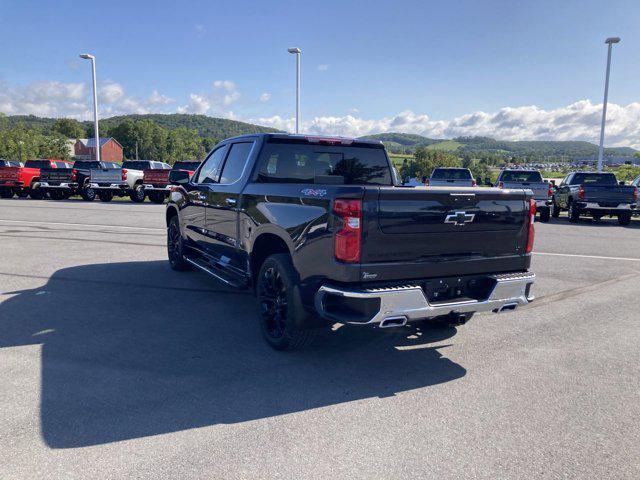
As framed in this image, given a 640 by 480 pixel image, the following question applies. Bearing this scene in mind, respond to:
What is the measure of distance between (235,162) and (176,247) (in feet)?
8.73

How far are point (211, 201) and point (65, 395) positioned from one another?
3.05m

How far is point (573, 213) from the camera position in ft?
61.3

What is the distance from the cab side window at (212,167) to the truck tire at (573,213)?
51.1ft

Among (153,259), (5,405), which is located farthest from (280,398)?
(153,259)

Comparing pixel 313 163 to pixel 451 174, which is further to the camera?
pixel 451 174

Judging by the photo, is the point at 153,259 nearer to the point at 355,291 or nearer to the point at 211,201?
the point at 211,201

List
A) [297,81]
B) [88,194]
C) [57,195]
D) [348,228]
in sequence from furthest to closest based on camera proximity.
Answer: [297,81], [57,195], [88,194], [348,228]

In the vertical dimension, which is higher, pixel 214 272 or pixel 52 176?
pixel 52 176

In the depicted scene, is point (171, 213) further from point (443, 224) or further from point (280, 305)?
point (443, 224)

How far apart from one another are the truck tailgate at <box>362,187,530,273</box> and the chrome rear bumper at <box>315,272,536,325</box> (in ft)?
0.82

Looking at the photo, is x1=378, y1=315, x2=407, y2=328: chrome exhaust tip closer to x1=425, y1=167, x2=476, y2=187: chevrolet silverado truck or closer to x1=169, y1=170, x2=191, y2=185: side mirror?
x1=169, y1=170, x2=191, y2=185: side mirror

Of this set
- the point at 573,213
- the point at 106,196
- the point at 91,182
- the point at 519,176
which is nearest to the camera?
the point at 573,213

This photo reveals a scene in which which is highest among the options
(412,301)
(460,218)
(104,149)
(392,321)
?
(104,149)

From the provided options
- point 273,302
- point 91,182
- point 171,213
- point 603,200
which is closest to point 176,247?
point 171,213
